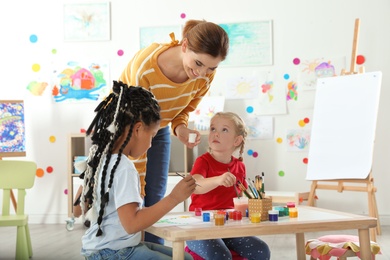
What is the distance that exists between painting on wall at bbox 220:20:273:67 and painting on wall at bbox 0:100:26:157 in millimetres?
1709

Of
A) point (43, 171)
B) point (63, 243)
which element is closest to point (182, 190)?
point (63, 243)

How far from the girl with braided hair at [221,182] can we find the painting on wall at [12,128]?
2730 millimetres

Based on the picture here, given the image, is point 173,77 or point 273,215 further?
point 173,77

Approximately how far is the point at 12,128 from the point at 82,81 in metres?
0.70

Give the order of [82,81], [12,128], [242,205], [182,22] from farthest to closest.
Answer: [82,81] < [182,22] < [12,128] < [242,205]

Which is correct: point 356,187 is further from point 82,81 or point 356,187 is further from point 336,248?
point 82,81

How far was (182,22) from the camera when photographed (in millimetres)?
4719

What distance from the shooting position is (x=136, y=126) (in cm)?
164

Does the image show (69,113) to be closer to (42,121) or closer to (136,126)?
(42,121)

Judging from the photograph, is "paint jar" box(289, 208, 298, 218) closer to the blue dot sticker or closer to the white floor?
the white floor

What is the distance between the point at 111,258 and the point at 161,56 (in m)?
0.79

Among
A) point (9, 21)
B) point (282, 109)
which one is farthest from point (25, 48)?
point (282, 109)

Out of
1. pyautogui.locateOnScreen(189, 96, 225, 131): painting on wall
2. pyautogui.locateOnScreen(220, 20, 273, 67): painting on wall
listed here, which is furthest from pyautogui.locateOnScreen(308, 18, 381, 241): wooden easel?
pyautogui.locateOnScreen(189, 96, 225, 131): painting on wall

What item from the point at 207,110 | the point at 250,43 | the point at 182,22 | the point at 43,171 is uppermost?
the point at 182,22
